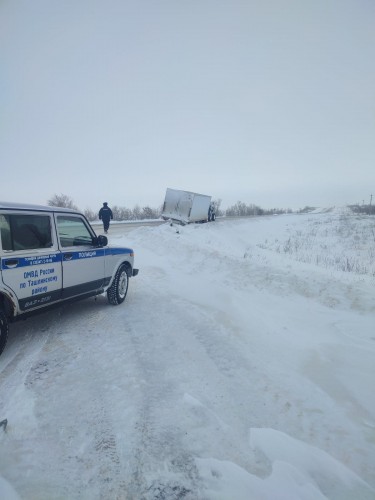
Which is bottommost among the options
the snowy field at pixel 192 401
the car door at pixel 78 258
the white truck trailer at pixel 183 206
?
the snowy field at pixel 192 401

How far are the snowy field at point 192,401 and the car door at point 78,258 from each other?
63 cm

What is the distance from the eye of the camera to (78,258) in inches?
212

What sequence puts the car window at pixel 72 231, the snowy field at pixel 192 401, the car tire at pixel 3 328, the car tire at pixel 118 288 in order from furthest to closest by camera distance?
the car tire at pixel 118 288 < the car window at pixel 72 231 < the car tire at pixel 3 328 < the snowy field at pixel 192 401

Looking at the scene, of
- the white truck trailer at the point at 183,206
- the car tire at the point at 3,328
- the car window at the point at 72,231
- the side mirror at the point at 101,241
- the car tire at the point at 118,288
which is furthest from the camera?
the white truck trailer at the point at 183,206

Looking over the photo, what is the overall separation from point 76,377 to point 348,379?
3548 millimetres

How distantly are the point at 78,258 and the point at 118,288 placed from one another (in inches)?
57.7

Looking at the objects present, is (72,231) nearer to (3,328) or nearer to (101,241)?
(101,241)

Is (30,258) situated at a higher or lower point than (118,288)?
higher

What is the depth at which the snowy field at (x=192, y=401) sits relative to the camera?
237 centimetres

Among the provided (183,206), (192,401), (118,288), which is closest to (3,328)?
(192,401)

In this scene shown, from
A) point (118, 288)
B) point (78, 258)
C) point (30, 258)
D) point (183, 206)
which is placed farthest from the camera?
point (183, 206)

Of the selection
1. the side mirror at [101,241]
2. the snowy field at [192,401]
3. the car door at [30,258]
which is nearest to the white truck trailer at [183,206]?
the snowy field at [192,401]

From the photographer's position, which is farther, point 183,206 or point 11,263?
point 183,206

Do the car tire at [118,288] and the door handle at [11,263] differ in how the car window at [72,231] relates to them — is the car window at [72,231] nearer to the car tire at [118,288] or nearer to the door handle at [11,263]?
the door handle at [11,263]
